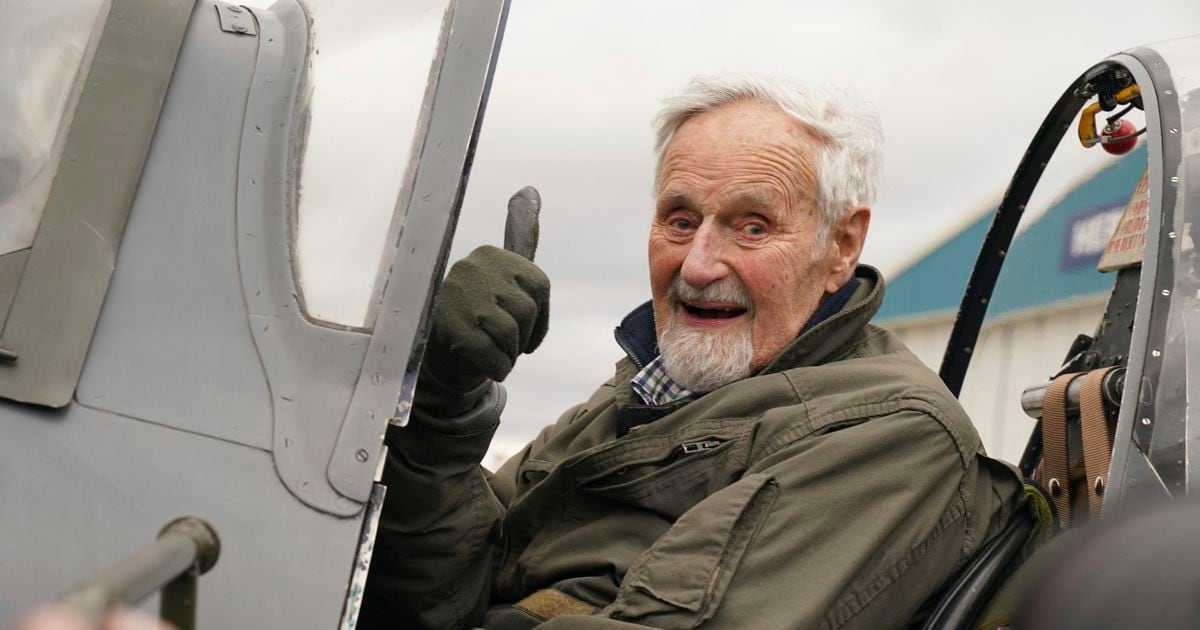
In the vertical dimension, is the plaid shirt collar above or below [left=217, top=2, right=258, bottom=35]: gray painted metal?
below

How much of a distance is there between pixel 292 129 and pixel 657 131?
4.04 ft

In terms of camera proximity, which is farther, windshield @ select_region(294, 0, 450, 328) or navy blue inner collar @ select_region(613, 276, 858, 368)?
navy blue inner collar @ select_region(613, 276, 858, 368)

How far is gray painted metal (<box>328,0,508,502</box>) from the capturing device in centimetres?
127

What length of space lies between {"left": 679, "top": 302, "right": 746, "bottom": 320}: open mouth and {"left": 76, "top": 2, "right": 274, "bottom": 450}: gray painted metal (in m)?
1.18

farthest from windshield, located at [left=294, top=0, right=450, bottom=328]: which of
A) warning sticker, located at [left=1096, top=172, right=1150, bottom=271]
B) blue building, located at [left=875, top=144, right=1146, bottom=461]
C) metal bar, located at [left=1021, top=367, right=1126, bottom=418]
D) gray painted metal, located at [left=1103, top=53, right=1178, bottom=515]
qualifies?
blue building, located at [left=875, top=144, right=1146, bottom=461]

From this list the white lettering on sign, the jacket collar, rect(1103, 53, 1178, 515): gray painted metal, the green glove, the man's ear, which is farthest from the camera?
the white lettering on sign

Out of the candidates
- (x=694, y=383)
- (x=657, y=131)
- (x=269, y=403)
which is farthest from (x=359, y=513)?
(x=657, y=131)

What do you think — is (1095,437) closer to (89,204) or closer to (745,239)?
(745,239)

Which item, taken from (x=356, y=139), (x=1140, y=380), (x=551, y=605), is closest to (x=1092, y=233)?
(x=1140, y=380)

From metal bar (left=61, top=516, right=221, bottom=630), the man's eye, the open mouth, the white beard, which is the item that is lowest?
metal bar (left=61, top=516, right=221, bottom=630)

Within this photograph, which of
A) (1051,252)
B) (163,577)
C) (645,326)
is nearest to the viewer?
(163,577)

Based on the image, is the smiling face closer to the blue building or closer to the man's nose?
the man's nose

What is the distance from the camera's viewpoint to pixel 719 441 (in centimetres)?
199

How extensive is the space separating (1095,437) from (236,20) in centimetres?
152
